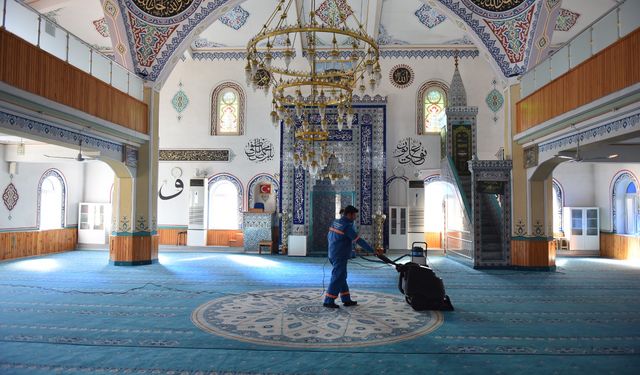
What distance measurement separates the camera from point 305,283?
5535mm

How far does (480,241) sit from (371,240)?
2.75 meters

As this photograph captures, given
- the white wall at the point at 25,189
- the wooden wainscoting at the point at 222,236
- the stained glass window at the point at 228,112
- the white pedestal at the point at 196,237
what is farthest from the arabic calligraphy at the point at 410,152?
the white wall at the point at 25,189

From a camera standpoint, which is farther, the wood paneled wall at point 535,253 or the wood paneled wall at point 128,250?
the wood paneled wall at point 128,250

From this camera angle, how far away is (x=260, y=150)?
10039 millimetres

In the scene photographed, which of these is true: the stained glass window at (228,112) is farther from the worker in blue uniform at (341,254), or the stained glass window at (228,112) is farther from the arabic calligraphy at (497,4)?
the worker in blue uniform at (341,254)

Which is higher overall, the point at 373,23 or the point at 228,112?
the point at 373,23

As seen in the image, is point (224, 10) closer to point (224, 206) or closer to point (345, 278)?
point (224, 206)

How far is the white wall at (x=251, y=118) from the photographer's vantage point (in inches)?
387

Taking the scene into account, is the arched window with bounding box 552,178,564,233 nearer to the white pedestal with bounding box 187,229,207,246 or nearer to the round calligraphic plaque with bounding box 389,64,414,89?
the round calligraphic plaque with bounding box 389,64,414,89

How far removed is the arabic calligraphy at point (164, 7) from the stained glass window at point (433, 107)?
5.36 meters

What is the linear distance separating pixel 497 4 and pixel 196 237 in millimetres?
7281

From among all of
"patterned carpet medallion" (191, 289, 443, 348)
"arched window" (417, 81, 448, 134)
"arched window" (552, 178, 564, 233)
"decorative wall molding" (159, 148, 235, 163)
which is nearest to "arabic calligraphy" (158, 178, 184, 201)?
"decorative wall molding" (159, 148, 235, 163)

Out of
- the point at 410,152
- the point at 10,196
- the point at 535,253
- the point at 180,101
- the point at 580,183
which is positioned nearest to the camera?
the point at 535,253

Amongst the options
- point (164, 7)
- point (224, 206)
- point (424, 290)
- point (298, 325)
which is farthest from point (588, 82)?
point (224, 206)
